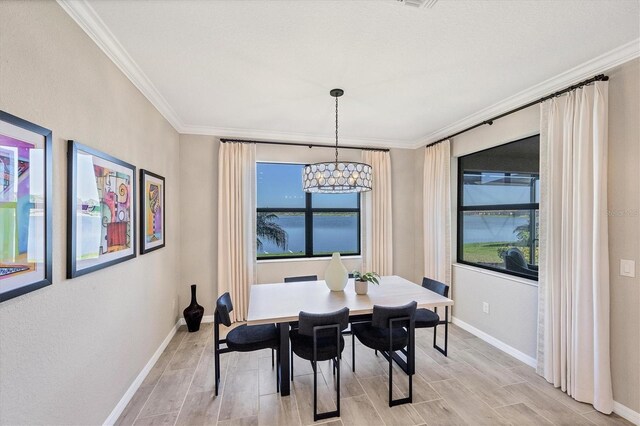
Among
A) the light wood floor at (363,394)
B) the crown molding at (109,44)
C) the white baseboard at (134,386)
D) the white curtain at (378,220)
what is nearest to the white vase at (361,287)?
the light wood floor at (363,394)

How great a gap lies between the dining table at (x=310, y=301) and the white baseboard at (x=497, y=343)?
108 centimetres

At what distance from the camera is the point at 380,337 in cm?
229

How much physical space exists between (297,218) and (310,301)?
6.59ft

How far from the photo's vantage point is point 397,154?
176 inches

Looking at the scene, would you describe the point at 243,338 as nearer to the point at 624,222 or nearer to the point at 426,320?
the point at 426,320

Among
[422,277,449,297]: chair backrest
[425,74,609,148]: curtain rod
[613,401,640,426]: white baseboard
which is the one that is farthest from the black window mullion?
[613,401,640,426]: white baseboard

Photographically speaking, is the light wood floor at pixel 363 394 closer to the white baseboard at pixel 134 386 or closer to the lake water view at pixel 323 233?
the white baseboard at pixel 134 386

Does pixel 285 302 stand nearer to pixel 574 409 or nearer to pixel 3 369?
pixel 3 369

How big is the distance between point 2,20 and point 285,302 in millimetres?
2273

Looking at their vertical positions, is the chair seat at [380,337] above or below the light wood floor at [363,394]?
above

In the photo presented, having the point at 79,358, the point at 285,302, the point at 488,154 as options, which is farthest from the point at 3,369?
the point at 488,154

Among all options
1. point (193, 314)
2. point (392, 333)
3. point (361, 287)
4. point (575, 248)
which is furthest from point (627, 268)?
point (193, 314)

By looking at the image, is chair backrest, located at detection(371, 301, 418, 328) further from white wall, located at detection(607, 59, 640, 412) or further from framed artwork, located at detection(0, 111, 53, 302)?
framed artwork, located at detection(0, 111, 53, 302)

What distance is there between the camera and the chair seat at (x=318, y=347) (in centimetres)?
208
